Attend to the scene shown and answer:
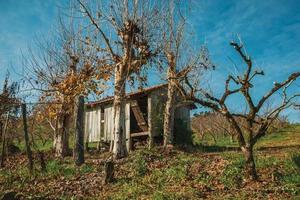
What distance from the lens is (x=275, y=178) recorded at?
918 centimetres

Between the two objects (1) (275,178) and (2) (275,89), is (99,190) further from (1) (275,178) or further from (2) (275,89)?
(2) (275,89)

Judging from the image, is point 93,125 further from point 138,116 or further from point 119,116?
point 119,116

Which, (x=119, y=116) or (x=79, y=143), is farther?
(x=119, y=116)

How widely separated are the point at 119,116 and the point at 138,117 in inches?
236

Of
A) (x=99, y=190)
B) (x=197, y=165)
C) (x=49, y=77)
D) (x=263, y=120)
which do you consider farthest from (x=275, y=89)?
(x=49, y=77)

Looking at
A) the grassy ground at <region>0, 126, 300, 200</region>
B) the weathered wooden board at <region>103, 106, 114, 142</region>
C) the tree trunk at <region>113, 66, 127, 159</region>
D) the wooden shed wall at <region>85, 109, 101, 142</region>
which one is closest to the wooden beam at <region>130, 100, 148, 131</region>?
the weathered wooden board at <region>103, 106, 114, 142</region>

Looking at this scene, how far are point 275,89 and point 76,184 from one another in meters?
5.80

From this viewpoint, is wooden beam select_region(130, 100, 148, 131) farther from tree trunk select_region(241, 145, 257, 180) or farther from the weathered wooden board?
tree trunk select_region(241, 145, 257, 180)

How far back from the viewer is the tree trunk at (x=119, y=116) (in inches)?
590

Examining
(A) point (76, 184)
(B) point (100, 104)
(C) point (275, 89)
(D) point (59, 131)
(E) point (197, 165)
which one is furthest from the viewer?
(B) point (100, 104)

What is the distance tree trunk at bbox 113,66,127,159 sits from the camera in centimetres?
1498

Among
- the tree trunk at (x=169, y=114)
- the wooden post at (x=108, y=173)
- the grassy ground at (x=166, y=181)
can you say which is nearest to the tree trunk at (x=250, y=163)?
the grassy ground at (x=166, y=181)

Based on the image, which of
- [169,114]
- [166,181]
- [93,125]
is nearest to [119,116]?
[169,114]

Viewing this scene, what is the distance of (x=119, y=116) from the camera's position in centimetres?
1510
